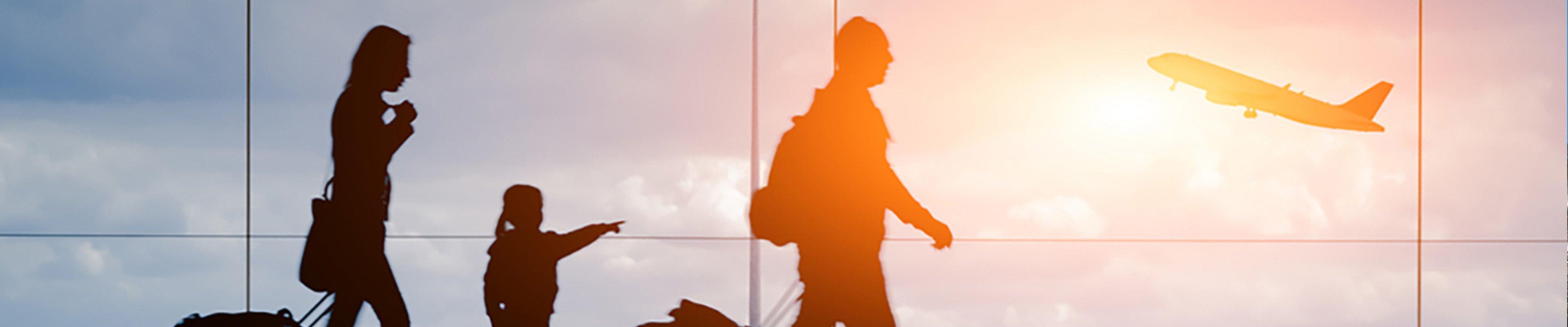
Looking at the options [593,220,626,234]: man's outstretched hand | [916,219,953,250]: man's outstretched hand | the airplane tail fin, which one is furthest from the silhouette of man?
the airplane tail fin

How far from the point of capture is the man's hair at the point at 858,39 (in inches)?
124

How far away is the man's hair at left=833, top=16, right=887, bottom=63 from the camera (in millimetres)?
3139

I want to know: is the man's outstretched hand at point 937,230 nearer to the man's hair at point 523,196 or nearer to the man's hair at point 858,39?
the man's hair at point 858,39

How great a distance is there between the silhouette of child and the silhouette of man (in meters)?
0.75

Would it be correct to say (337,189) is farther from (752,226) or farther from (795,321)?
(795,321)

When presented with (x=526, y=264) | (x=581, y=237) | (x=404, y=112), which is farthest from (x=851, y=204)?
(x=404, y=112)

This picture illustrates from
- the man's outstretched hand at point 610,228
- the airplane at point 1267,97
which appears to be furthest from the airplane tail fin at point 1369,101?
the man's outstretched hand at point 610,228

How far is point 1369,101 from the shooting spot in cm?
346

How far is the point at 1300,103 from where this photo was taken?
361 centimetres

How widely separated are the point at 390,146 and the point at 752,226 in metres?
1.21

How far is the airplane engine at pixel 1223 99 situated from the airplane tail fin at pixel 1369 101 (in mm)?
344

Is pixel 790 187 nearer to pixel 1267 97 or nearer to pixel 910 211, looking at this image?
pixel 910 211

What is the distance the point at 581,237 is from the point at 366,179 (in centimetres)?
75

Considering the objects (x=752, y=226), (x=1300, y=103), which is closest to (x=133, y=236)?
(x=752, y=226)
